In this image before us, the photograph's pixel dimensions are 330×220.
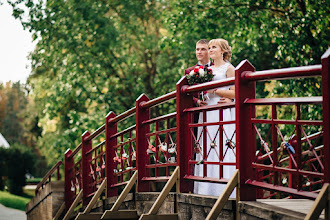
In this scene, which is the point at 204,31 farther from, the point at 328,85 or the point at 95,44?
the point at 328,85

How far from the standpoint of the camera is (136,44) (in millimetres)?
20922

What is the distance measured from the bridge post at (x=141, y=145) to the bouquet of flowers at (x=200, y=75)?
1732 mm

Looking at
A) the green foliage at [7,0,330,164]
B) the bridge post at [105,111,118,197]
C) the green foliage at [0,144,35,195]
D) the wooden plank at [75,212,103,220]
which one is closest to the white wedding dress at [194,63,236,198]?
the wooden plank at [75,212,103,220]

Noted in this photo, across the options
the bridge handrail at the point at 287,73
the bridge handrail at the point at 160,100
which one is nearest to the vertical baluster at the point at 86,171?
the bridge handrail at the point at 160,100

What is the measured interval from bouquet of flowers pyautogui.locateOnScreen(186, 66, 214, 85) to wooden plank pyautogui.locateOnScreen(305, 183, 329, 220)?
2531 mm

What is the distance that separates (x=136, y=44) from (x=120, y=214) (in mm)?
14086

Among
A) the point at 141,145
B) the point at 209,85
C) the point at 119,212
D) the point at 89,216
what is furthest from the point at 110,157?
the point at 209,85

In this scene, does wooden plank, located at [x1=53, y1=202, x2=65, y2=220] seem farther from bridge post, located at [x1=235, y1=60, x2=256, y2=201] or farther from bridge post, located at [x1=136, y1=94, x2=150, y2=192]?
bridge post, located at [x1=235, y1=60, x2=256, y2=201]

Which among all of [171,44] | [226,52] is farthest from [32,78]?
[226,52]

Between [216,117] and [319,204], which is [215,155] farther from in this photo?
[319,204]

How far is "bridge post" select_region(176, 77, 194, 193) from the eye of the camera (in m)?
6.45

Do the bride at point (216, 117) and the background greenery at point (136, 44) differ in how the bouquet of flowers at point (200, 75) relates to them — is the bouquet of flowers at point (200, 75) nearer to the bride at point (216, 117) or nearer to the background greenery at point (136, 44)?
the bride at point (216, 117)

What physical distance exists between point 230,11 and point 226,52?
28.0 feet

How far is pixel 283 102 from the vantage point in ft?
15.4
